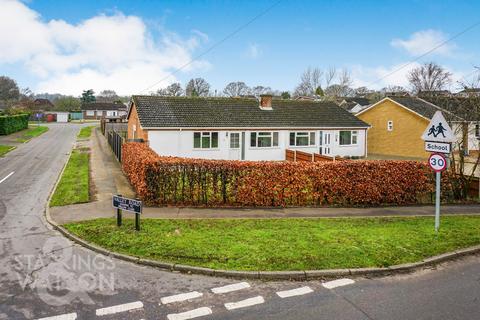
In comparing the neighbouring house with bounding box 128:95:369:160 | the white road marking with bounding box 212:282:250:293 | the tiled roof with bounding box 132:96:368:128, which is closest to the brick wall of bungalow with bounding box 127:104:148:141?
the neighbouring house with bounding box 128:95:369:160

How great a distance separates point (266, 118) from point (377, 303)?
24.8 m

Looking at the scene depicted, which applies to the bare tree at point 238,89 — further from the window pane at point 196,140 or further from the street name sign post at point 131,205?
the street name sign post at point 131,205

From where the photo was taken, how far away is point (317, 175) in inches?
572

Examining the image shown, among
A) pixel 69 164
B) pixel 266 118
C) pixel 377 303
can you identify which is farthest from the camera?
pixel 266 118

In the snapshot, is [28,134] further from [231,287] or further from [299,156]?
[231,287]

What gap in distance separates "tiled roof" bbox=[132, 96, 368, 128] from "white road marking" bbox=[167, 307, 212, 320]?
21.4 m

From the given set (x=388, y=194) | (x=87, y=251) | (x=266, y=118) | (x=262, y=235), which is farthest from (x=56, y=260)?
(x=266, y=118)

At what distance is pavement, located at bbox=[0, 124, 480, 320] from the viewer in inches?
254

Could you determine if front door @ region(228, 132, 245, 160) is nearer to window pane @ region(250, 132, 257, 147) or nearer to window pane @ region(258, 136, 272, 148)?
window pane @ region(250, 132, 257, 147)

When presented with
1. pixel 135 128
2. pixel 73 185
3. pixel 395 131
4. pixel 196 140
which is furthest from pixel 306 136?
pixel 73 185

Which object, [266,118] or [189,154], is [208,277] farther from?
[266,118]

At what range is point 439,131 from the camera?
1079 centimetres

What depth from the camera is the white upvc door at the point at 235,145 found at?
29141 millimetres

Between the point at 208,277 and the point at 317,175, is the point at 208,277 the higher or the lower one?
the lower one
